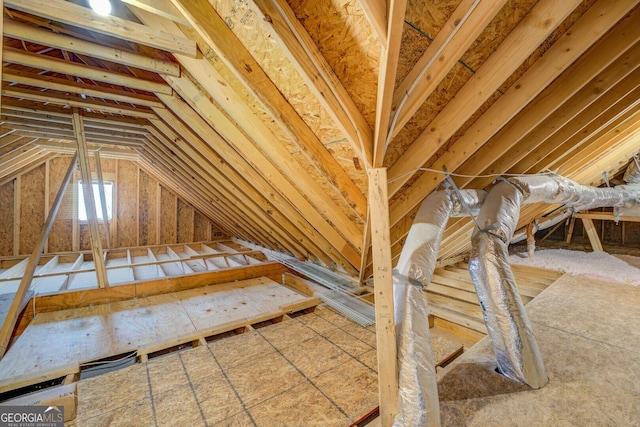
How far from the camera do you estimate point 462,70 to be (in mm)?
1488

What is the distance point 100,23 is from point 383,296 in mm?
2222

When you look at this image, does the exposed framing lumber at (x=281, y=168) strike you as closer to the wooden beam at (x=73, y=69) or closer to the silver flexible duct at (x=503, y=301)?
the wooden beam at (x=73, y=69)

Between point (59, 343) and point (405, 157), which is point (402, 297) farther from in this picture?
point (59, 343)

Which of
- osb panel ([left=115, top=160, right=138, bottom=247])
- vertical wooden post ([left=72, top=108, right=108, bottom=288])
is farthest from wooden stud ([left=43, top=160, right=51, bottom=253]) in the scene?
vertical wooden post ([left=72, top=108, right=108, bottom=288])

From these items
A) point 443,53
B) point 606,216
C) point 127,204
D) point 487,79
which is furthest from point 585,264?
point 127,204

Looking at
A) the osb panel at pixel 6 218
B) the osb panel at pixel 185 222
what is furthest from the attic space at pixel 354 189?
the osb panel at pixel 185 222

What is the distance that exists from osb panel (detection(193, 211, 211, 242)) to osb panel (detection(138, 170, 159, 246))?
37.2 inches

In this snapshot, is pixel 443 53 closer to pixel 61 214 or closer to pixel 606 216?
pixel 606 216

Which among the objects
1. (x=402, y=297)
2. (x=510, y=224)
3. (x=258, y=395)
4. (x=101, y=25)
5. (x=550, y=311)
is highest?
(x=101, y=25)

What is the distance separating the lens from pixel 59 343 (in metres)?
2.40

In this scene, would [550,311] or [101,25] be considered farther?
[550,311]

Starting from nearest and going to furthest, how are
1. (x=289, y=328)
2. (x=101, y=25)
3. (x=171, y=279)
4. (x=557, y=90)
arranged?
(x=101, y=25)
(x=557, y=90)
(x=289, y=328)
(x=171, y=279)

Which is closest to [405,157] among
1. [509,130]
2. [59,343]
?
[509,130]

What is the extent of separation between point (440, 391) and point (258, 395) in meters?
1.22
